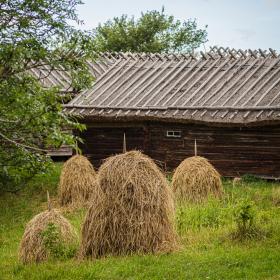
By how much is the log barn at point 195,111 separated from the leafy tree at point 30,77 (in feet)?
21.9

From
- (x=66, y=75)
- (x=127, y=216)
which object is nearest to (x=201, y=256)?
(x=127, y=216)

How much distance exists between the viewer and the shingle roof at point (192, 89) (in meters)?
19.5

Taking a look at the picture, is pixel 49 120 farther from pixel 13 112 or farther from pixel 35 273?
pixel 35 273

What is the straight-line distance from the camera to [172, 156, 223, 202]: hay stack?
1605 centimetres

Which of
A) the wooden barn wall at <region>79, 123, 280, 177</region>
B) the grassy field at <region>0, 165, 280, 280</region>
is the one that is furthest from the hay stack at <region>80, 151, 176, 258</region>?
the wooden barn wall at <region>79, 123, 280, 177</region>

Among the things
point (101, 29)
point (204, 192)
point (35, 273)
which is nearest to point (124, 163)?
point (35, 273)

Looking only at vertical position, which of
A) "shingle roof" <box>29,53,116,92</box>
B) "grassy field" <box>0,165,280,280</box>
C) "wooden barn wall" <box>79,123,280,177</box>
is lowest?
"grassy field" <box>0,165,280,280</box>

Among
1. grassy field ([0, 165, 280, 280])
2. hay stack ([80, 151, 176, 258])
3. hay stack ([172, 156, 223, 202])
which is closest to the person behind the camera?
grassy field ([0, 165, 280, 280])

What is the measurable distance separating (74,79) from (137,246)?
5.30 m

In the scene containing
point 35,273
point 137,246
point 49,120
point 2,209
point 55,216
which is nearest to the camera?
point 35,273

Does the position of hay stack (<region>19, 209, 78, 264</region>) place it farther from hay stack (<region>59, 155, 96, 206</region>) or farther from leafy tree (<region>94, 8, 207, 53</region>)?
leafy tree (<region>94, 8, 207, 53</region>)

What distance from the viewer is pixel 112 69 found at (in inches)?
991

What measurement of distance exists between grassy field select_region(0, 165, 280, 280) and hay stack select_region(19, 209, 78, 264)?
0.83 ft

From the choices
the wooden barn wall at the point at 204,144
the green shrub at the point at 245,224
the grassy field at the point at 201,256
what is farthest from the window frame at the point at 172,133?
the green shrub at the point at 245,224
